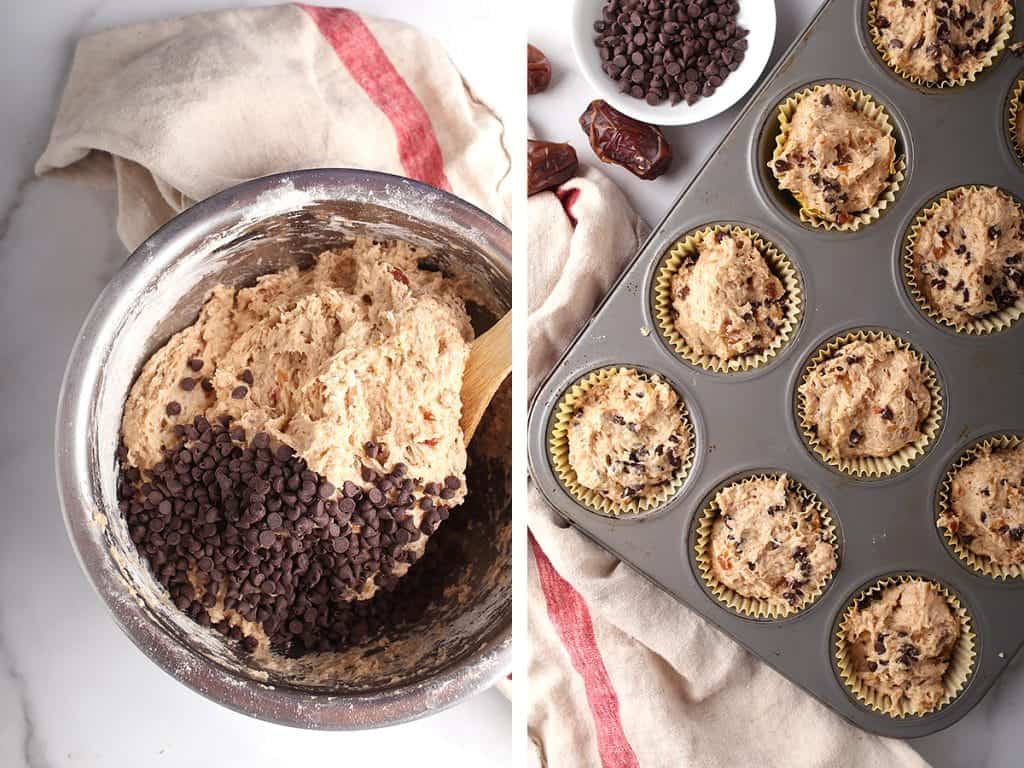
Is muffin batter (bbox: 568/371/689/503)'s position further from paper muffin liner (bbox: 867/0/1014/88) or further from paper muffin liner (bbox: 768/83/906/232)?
paper muffin liner (bbox: 867/0/1014/88)

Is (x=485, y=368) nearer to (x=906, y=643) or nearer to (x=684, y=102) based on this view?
(x=684, y=102)

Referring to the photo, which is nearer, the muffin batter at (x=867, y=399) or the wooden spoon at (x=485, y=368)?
the muffin batter at (x=867, y=399)

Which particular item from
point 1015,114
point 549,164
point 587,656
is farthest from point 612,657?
point 1015,114

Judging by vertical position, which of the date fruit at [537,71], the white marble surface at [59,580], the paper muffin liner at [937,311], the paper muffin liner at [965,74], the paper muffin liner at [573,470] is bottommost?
the white marble surface at [59,580]

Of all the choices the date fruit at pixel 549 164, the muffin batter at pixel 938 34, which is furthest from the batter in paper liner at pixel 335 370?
the muffin batter at pixel 938 34

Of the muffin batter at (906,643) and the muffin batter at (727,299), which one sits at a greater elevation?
the muffin batter at (727,299)

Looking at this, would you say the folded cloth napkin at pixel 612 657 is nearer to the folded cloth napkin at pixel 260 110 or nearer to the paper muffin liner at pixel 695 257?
the paper muffin liner at pixel 695 257

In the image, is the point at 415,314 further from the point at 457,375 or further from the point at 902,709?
the point at 902,709
